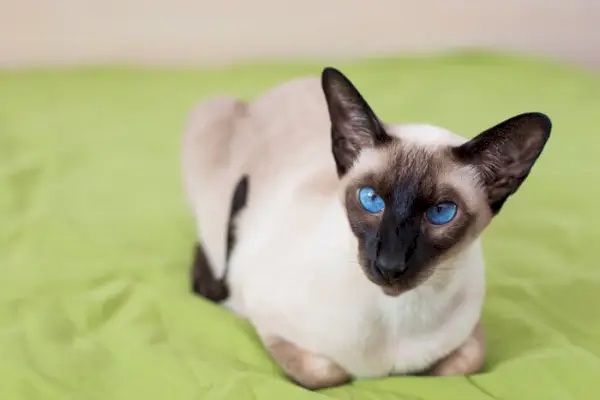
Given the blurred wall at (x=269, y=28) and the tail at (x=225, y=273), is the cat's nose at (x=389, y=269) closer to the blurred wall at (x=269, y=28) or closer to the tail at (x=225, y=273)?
the tail at (x=225, y=273)

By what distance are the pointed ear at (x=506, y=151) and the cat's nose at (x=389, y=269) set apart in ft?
0.49

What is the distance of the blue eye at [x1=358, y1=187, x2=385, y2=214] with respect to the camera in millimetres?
959

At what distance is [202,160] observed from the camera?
148 centimetres

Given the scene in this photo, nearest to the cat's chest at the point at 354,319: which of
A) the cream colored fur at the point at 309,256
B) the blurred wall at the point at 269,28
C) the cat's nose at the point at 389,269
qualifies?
the cream colored fur at the point at 309,256

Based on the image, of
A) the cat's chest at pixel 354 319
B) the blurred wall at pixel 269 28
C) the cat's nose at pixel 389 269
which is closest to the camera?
the cat's nose at pixel 389 269

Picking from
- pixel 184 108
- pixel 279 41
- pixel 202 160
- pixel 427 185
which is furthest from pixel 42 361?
pixel 279 41

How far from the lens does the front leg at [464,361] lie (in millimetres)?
1120

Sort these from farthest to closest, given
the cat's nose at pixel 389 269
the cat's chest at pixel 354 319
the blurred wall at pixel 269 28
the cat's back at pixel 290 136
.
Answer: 1. the blurred wall at pixel 269 28
2. the cat's back at pixel 290 136
3. the cat's chest at pixel 354 319
4. the cat's nose at pixel 389 269

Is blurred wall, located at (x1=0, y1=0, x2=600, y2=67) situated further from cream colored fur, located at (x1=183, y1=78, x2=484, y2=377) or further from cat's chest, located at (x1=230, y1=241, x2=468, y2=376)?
cat's chest, located at (x1=230, y1=241, x2=468, y2=376)

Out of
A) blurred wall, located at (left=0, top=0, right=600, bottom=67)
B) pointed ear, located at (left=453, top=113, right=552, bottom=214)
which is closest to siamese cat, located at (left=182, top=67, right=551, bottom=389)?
pointed ear, located at (left=453, top=113, right=552, bottom=214)

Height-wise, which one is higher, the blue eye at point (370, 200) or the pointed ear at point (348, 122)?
the pointed ear at point (348, 122)

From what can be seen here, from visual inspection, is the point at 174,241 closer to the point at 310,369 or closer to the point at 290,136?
the point at 290,136

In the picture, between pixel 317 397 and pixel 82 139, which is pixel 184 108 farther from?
pixel 317 397

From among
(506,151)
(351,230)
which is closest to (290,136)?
(351,230)
